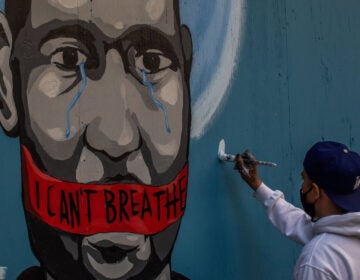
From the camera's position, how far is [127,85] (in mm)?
2695

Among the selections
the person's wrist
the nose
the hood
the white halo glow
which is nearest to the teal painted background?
the white halo glow

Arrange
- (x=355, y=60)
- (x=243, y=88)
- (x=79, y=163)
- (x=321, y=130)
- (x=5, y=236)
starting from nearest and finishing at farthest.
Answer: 1. (x=5, y=236)
2. (x=79, y=163)
3. (x=243, y=88)
4. (x=321, y=130)
5. (x=355, y=60)

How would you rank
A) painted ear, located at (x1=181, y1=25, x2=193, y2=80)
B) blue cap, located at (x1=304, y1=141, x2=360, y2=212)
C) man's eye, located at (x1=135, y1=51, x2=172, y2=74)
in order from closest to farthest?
blue cap, located at (x1=304, y1=141, x2=360, y2=212) < man's eye, located at (x1=135, y1=51, x2=172, y2=74) < painted ear, located at (x1=181, y1=25, x2=193, y2=80)

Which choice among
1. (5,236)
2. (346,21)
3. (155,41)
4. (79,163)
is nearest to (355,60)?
(346,21)

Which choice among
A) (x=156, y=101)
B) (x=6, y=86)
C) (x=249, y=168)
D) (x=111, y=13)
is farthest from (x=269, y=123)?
(x=6, y=86)

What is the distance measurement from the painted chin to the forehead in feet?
3.24

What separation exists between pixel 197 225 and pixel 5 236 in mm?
980

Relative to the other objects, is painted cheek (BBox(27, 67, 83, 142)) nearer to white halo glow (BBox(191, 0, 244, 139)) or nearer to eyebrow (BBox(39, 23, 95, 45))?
eyebrow (BBox(39, 23, 95, 45))

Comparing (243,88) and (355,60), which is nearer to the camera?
(243,88)

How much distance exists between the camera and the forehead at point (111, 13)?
8.23ft

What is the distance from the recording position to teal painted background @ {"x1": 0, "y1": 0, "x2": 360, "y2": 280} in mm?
2906

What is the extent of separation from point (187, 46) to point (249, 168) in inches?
28.7

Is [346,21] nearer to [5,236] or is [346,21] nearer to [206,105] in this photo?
[206,105]

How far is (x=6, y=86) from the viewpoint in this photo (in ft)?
7.97
